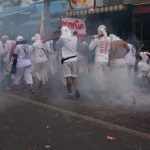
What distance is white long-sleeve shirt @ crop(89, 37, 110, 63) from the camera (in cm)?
1233

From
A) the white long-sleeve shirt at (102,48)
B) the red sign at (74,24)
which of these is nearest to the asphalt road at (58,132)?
the white long-sleeve shirt at (102,48)

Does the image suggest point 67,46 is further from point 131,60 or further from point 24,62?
point 131,60

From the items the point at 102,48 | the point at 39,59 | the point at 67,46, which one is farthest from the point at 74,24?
the point at 67,46

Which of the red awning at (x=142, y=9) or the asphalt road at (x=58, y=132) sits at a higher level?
the red awning at (x=142, y=9)

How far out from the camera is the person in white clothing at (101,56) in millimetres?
12328

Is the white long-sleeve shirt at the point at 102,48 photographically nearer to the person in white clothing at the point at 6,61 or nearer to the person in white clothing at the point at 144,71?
the person in white clothing at the point at 144,71

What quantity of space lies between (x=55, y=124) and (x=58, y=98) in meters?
3.34

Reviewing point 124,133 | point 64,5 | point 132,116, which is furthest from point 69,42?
point 64,5

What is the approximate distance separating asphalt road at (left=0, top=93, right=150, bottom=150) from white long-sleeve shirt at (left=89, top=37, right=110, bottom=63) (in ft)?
7.36

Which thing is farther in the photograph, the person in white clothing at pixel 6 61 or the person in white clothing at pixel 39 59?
the person in white clothing at pixel 6 61

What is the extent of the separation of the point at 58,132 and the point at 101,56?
4422mm

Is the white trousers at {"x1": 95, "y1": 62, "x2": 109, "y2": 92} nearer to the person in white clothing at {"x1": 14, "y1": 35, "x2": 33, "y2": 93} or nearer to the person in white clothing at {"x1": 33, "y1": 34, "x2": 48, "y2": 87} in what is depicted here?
the person in white clothing at {"x1": 14, "y1": 35, "x2": 33, "y2": 93}

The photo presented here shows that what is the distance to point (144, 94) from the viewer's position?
12.4m

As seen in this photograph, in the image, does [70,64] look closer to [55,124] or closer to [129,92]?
[129,92]
